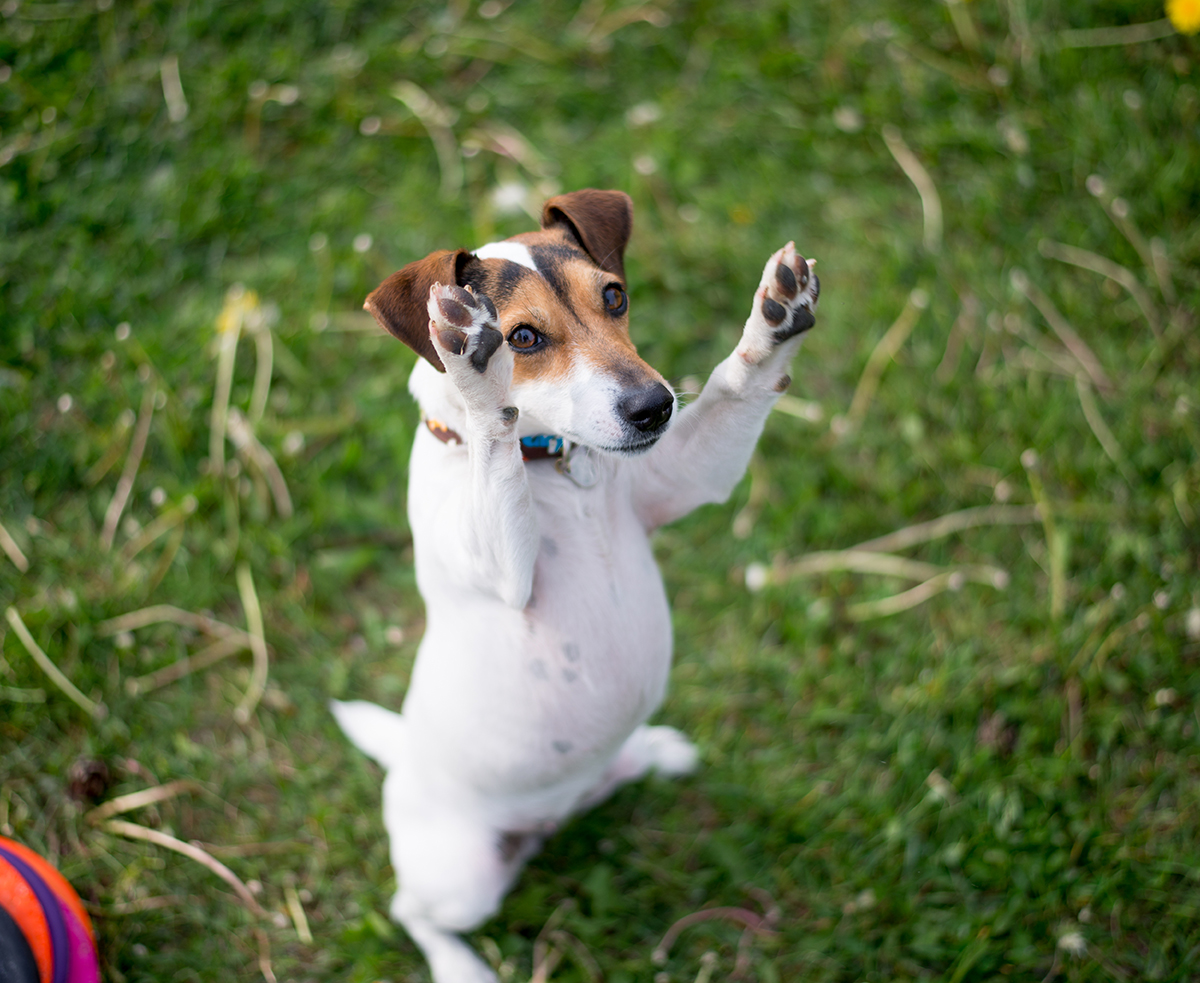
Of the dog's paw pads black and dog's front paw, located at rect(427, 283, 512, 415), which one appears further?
the dog's paw pads black

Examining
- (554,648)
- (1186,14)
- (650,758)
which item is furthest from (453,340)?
(1186,14)

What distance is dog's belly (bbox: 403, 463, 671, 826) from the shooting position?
2229 mm

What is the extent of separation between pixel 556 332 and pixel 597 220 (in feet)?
1.43

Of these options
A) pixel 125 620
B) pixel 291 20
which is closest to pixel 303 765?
pixel 125 620

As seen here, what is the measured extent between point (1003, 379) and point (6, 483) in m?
4.46

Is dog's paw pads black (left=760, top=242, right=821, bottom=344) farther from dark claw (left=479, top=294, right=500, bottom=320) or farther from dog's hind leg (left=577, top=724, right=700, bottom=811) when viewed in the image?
dog's hind leg (left=577, top=724, right=700, bottom=811)

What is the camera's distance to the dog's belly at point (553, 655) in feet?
7.31

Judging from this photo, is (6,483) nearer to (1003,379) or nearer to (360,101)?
(360,101)

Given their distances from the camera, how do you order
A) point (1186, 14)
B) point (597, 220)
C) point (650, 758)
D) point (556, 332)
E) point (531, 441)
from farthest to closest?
point (1186, 14) < point (650, 758) < point (597, 220) < point (531, 441) < point (556, 332)

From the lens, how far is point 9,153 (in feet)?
13.8

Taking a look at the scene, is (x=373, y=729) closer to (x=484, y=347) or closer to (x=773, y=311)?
(x=484, y=347)

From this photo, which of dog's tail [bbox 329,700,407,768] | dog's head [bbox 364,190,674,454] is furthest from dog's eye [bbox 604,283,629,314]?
dog's tail [bbox 329,700,407,768]

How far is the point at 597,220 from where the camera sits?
7.56ft

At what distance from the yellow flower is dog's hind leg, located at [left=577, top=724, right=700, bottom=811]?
4.09 m
